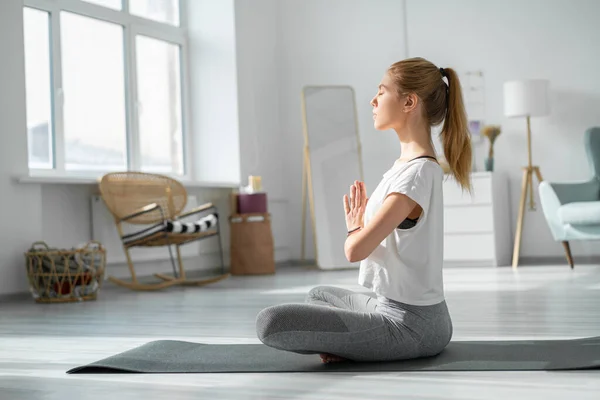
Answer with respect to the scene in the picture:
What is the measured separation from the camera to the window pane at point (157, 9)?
6.79 m

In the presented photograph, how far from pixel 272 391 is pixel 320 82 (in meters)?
6.07

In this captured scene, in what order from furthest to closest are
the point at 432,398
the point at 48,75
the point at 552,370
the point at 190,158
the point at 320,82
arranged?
the point at 320,82, the point at 190,158, the point at 48,75, the point at 552,370, the point at 432,398

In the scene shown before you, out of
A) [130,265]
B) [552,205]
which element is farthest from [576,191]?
[130,265]

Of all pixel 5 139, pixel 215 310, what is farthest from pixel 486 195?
pixel 5 139

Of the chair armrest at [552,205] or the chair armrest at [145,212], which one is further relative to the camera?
the chair armrest at [552,205]

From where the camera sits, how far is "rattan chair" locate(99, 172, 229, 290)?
549 cm

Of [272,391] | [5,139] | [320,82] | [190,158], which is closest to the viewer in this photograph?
[272,391]

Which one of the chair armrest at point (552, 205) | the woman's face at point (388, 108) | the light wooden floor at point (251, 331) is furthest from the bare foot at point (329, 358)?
the chair armrest at point (552, 205)

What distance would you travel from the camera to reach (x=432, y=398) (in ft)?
5.95

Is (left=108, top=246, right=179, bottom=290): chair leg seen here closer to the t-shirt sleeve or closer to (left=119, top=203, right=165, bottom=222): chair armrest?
(left=119, top=203, right=165, bottom=222): chair armrest

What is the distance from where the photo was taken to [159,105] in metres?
6.98

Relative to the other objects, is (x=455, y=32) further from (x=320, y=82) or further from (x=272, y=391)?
(x=272, y=391)

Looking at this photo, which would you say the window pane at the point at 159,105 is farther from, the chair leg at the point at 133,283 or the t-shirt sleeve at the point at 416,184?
the t-shirt sleeve at the point at 416,184

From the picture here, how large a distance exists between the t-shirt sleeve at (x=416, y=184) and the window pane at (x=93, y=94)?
4271 mm
